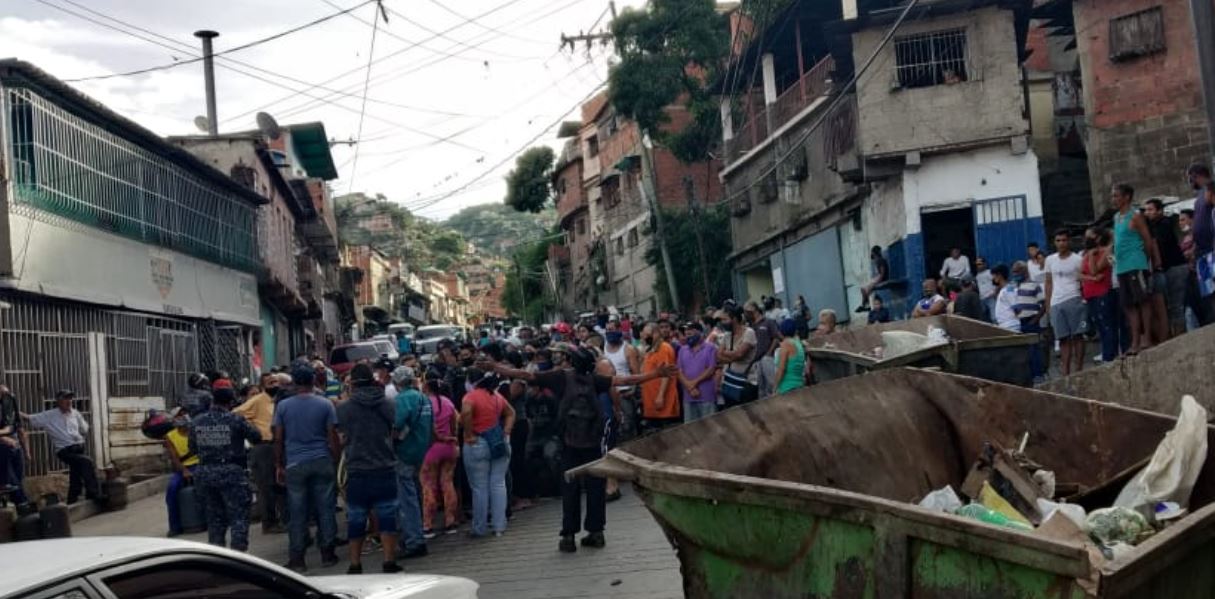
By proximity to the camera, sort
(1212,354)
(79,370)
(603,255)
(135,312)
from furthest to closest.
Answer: (603,255), (135,312), (79,370), (1212,354)

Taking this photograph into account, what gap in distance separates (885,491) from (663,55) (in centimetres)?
2968

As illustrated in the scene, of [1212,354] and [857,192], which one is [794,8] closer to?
[857,192]

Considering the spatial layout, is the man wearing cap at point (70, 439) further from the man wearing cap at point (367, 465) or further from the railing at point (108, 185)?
the man wearing cap at point (367, 465)

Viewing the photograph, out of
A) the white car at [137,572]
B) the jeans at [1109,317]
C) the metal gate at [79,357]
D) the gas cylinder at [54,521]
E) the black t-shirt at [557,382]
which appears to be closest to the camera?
the white car at [137,572]

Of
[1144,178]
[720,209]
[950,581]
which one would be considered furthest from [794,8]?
[950,581]

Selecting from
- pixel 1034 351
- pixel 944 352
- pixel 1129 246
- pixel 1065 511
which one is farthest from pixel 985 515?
pixel 1034 351

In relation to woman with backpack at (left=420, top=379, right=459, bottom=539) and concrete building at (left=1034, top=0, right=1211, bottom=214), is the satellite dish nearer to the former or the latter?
concrete building at (left=1034, top=0, right=1211, bottom=214)

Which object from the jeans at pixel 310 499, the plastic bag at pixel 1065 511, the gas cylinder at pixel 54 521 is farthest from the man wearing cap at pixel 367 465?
the plastic bag at pixel 1065 511

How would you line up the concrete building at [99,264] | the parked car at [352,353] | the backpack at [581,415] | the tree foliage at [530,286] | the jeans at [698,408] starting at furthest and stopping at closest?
the tree foliage at [530,286] < the parked car at [352,353] < the concrete building at [99,264] < the jeans at [698,408] < the backpack at [581,415]

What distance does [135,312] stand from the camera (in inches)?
779

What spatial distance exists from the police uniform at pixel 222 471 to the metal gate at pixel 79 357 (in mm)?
6728

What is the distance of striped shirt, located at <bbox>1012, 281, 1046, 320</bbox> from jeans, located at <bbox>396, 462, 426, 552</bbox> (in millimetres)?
8396

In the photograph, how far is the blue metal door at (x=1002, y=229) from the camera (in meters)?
21.3

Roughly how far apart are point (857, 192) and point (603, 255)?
3094cm
